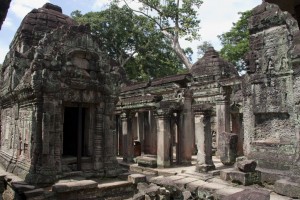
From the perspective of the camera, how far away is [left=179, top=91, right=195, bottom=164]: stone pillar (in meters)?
11.9

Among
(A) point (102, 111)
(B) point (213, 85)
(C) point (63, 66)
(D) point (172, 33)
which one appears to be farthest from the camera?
(D) point (172, 33)

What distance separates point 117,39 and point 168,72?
20.6 ft

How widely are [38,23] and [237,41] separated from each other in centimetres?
2052

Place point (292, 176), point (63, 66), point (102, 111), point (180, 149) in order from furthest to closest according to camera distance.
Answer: point (180, 149), point (102, 111), point (63, 66), point (292, 176)

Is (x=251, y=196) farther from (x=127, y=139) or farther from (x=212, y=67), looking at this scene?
(x=212, y=67)

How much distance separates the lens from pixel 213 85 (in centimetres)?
1466

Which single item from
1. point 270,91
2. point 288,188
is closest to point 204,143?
point 270,91

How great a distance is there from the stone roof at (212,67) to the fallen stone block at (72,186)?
1034cm

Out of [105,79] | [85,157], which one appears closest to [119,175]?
[85,157]

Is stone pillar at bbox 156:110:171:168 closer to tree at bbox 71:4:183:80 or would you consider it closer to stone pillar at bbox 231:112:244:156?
stone pillar at bbox 231:112:244:156

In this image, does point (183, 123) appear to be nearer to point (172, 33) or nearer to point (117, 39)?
point (172, 33)

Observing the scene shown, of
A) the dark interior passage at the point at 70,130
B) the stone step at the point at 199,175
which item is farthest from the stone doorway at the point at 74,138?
the stone step at the point at 199,175

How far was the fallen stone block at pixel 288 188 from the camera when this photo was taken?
561cm

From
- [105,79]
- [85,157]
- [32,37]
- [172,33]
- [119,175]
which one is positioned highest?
[172,33]
